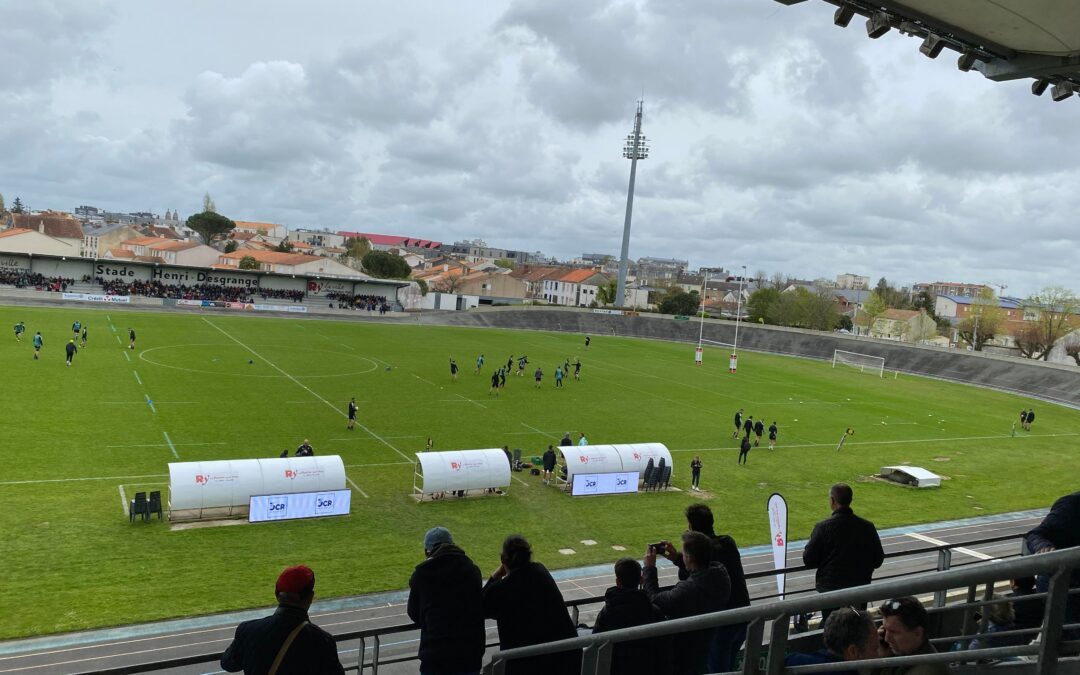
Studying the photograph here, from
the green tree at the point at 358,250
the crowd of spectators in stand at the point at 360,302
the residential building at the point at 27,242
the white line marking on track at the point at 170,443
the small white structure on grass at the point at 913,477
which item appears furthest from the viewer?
the green tree at the point at 358,250

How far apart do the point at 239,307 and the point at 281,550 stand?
197 feet

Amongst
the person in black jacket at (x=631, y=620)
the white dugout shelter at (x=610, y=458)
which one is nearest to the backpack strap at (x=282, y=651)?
the person in black jacket at (x=631, y=620)

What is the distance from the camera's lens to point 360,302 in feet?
285

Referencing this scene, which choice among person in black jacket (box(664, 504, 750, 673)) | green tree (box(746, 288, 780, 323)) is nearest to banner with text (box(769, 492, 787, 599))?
person in black jacket (box(664, 504, 750, 673))

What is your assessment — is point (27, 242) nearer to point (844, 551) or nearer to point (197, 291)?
point (197, 291)

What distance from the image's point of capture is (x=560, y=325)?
8688cm

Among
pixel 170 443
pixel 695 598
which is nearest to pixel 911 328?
pixel 170 443

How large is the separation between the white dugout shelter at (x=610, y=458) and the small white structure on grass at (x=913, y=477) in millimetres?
9968

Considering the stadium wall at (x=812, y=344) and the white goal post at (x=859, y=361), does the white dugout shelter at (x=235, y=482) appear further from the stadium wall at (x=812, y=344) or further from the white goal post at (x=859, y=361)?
the white goal post at (x=859, y=361)

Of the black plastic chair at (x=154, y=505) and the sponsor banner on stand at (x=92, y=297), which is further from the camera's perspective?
the sponsor banner on stand at (x=92, y=297)

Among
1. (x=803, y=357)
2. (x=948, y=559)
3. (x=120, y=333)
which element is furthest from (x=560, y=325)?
(x=948, y=559)

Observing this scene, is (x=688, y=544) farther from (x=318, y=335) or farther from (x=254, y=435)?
(x=318, y=335)

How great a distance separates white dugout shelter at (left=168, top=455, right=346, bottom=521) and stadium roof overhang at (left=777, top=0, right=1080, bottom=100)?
1622 centimetres

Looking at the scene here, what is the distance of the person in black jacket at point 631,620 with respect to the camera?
4492 mm
